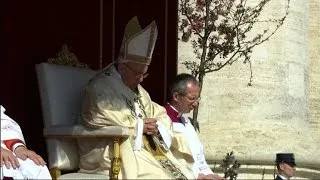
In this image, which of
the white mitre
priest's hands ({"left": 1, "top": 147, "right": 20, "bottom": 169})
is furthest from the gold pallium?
priest's hands ({"left": 1, "top": 147, "right": 20, "bottom": 169})

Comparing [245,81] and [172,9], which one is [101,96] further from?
[245,81]

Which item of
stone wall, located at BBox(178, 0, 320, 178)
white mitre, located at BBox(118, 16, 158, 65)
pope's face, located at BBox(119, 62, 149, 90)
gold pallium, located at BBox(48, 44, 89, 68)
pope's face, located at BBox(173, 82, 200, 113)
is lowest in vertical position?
stone wall, located at BBox(178, 0, 320, 178)

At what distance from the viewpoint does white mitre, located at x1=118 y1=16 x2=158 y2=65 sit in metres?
6.62

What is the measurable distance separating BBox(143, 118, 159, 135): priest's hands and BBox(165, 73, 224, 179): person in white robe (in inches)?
16.5

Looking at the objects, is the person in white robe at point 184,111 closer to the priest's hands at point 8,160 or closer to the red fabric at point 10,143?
the red fabric at point 10,143

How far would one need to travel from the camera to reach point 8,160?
5656 millimetres

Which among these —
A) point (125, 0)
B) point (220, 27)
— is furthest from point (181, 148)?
point (220, 27)

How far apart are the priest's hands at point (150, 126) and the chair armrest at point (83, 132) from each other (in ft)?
0.99

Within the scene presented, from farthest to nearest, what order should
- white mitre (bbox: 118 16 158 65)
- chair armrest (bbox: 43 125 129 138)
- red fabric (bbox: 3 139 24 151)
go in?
white mitre (bbox: 118 16 158 65) → chair armrest (bbox: 43 125 129 138) → red fabric (bbox: 3 139 24 151)

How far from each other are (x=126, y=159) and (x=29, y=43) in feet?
5.05

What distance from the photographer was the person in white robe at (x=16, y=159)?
18.5 ft

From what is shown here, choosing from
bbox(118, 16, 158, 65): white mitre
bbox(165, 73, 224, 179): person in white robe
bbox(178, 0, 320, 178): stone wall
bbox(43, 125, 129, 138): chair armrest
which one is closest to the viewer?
bbox(43, 125, 129, 138): chair armrest

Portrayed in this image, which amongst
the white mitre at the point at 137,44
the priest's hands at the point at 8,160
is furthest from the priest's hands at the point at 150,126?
the priest's hands at the point at 8,160

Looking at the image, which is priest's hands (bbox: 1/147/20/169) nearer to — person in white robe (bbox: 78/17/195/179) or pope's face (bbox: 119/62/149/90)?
person in white robe (bbox: 78/17/195/179)
